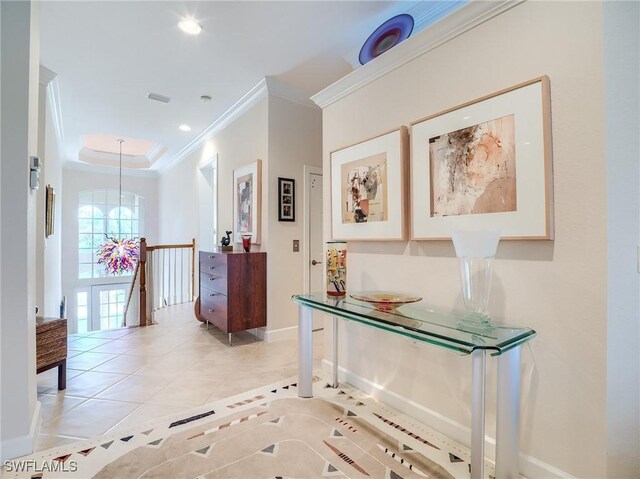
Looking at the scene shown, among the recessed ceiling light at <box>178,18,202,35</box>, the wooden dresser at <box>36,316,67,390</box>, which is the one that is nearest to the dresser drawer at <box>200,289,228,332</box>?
the wooden dresser at <box>36,316,67,390</box>

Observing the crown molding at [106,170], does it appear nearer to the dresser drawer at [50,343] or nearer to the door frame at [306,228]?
the door frame at [306,228]

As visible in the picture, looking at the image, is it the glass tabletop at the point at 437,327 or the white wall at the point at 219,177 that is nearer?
the glass tabletop at the point at 437,327

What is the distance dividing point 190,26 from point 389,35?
1.58m

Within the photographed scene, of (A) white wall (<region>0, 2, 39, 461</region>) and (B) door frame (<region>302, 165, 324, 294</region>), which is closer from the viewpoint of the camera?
(A) white wall (<region>0, 2, 39, 461</region>)

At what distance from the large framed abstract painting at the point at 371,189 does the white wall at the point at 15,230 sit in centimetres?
192

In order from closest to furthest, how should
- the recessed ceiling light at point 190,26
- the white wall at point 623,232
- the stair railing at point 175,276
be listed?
1. the white wall at point 623,232
2. the recessed ceiling light at point 190,26
3. the stair railing at point 175,276

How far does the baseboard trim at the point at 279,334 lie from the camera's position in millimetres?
3537

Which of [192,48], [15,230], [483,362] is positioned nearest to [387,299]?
[483,362]

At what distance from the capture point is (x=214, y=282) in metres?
3.62

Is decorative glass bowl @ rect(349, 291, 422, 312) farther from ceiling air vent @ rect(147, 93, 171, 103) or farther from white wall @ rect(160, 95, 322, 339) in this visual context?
ceiling air vent @ rect(147, 93, 171, 103)

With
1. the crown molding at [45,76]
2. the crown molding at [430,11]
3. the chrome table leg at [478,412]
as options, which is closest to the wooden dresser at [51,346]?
the crown molding at [45,76]

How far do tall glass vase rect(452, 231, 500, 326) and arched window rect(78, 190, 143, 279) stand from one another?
26.1 ft

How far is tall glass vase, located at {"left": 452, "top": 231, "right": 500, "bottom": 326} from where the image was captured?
4.79 ft

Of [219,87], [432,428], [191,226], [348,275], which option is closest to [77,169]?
[191,226]
